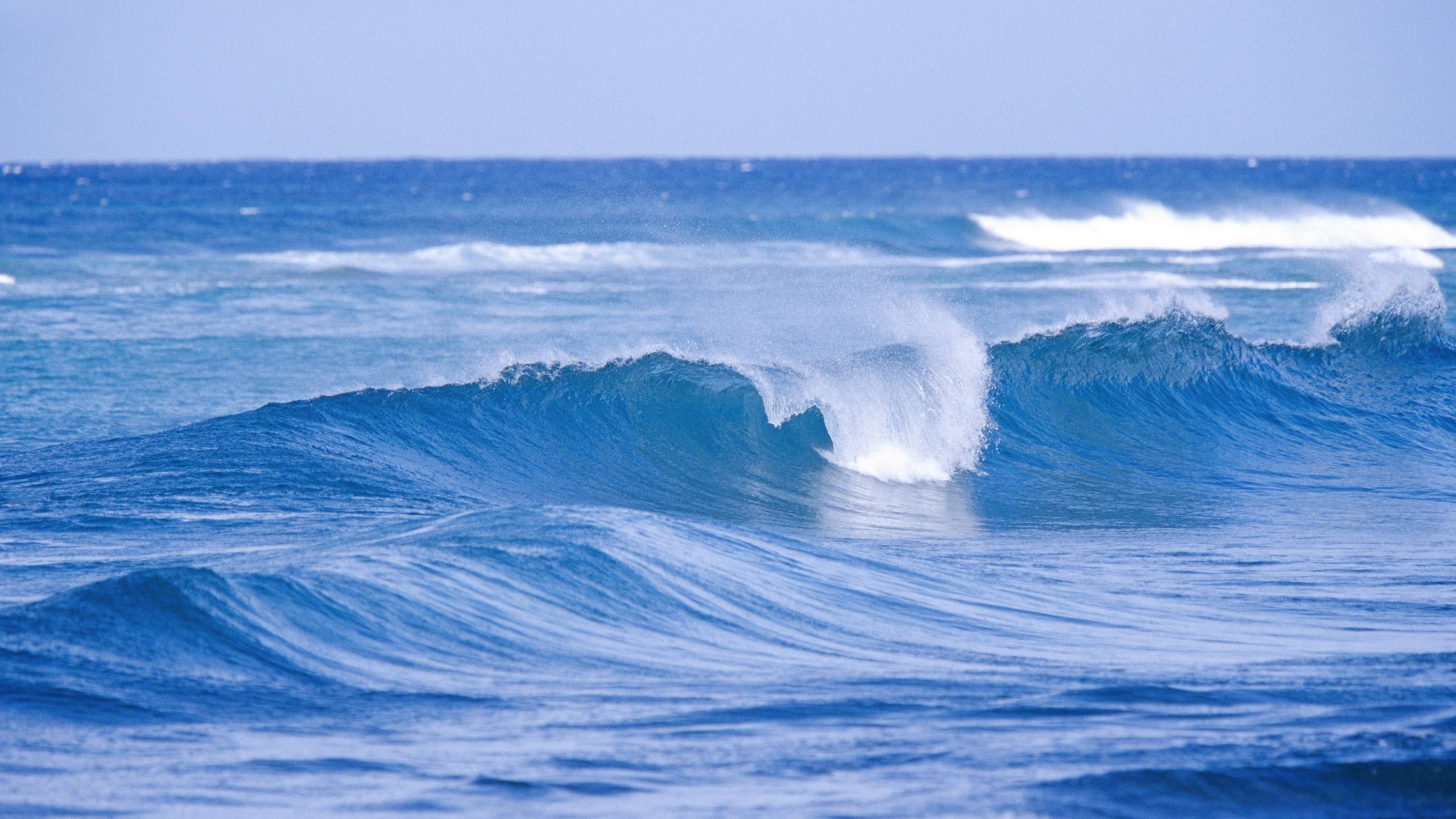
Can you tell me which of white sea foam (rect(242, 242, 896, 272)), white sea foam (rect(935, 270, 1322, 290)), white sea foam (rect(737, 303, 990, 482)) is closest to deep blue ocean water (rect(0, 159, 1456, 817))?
white sea foam (rect(737, 303, 990, 482))

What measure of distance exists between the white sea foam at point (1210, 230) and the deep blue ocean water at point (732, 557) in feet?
69.3

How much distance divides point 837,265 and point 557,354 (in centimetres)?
2092

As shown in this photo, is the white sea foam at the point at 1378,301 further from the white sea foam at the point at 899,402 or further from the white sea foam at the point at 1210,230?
the white sea foam at the point at 1210,230

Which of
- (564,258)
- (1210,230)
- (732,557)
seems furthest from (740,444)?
(1210,230)

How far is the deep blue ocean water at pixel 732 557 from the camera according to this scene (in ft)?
14.1

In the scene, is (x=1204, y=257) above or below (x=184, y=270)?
above

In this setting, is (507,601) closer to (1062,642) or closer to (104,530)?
(1062,642)

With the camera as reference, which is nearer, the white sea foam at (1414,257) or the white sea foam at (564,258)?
the white sea foam at (1414,257)

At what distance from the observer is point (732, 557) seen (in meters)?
6.99

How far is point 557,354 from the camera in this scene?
12.7 m

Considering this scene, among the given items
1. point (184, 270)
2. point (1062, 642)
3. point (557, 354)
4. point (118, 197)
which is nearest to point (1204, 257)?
point (184, 270)

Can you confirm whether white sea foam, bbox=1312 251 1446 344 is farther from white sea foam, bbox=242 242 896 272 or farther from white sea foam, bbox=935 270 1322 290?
white sea foam, bbox=242 242 896 272

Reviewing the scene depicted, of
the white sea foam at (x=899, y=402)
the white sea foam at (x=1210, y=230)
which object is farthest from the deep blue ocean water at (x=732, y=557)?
the white sea foam at (x=1210, y=230)

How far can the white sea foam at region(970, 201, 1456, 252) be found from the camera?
42.2 meters
